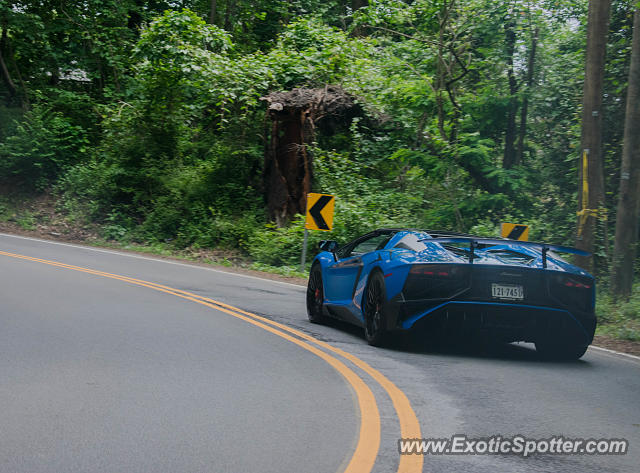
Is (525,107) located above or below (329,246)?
above

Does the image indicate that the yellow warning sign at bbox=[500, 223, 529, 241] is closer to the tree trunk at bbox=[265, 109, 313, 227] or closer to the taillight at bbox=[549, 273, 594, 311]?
the taillight at bbox=[549, 273, 594, 311]

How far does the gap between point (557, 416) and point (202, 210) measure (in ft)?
61.9

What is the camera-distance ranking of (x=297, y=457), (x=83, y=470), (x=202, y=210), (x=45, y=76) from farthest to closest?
(x=45, y=76)
(x=202, y=210)
(x=297, y=457)
(x=83, y=470)

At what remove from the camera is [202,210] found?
23.8 m

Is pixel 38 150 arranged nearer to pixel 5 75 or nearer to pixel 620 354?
pixel 5 75

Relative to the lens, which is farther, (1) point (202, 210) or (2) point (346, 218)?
(1) point (202, 210)

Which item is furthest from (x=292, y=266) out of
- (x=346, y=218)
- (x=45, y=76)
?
(x=45, y=76)

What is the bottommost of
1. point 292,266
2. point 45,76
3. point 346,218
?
point 292,266

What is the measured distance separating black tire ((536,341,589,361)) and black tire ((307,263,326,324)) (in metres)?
3.11

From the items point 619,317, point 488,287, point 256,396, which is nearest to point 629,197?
point 619,317

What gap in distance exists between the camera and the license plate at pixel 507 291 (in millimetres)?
8062

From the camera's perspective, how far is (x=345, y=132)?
24062 mm

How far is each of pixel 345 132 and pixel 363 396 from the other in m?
18.3

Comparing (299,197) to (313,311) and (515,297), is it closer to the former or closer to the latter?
(313,311)
